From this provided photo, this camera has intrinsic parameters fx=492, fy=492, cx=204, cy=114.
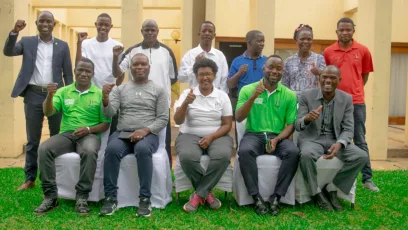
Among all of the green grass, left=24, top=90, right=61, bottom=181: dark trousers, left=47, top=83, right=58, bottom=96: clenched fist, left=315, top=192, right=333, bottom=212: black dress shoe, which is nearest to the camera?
the green grass

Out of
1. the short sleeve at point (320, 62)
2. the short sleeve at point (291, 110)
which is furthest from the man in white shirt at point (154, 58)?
the short sleeve at point (320, 62)

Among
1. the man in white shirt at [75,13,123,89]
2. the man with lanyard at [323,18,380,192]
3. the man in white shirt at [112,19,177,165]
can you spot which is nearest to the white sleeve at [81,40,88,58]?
the man in white shirt at [75,13,123,89]

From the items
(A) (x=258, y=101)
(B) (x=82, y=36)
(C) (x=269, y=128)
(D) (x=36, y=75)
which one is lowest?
(C) (x=269, y=128)

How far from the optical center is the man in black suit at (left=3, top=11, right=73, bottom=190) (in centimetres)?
565

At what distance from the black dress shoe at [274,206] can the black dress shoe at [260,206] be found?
6 centimetres

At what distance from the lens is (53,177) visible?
4945 millimetres

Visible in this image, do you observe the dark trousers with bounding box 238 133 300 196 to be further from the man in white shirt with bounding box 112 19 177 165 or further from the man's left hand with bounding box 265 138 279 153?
the man in white shirt with bounding box 112 19 177 165

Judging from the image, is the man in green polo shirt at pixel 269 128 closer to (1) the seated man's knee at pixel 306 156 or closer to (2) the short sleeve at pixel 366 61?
(1) the seated man's knee at pixel 306 156

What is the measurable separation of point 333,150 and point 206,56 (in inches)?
72.6

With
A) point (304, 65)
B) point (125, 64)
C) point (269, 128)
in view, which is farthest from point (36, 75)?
point (304, 65)

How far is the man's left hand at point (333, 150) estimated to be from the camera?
4.98 metres

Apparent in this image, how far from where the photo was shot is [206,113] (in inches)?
205

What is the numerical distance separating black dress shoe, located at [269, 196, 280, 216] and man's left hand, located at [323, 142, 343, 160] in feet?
2.18

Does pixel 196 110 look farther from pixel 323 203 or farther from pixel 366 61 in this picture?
pixel 366 61
